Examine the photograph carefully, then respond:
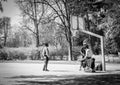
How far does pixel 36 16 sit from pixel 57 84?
35388mm

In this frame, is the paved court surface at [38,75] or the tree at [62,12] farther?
the tree at [62,12]

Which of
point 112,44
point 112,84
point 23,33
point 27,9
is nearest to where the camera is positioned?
point 112,84

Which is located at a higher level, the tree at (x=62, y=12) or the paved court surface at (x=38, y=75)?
the tree at (x=62, y=12)

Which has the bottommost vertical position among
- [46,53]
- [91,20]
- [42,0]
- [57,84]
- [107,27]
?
[57,84]

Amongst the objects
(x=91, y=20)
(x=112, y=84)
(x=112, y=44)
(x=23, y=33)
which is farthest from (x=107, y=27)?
(x=23, y=33)

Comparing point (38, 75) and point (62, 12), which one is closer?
point (38, 75)

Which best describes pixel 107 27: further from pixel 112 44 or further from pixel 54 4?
pixel 54 4

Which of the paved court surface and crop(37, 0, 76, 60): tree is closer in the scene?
the paved court surface

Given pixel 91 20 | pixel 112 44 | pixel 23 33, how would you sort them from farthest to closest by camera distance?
1. pixel 23 33
2. pixel 91 20
3. pixel 112 44

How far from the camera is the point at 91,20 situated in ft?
126

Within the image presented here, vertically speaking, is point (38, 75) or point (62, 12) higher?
point (62, 12)

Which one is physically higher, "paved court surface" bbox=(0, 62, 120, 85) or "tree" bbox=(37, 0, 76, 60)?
"tree" bbox=(37, 0, 76, 60)

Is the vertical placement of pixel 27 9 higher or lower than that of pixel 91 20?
higher

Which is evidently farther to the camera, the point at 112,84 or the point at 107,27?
the point at 107,27
